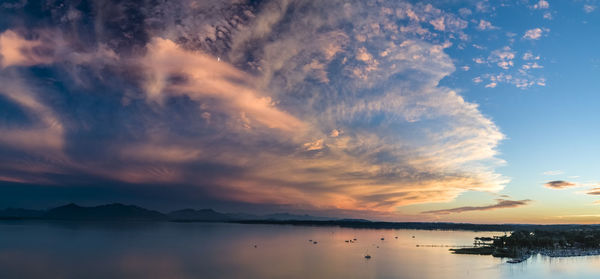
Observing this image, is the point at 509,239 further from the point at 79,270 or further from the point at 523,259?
the point at 79,270

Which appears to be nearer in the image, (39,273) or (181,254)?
(39,273)

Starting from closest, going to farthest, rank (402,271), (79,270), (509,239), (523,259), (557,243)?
(79,270) < (402,271) < (523,259) < (509,239) < (557,243)

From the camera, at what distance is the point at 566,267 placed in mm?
97000

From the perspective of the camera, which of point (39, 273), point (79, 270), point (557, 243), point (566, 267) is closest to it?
point (39, 273)

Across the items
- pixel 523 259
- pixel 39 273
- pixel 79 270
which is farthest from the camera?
pixel 523 259

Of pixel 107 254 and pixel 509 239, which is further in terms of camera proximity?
pixel 509 239

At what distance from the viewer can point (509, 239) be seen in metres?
134

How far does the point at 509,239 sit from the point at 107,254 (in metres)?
138

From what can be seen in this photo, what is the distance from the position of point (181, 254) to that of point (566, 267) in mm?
110561

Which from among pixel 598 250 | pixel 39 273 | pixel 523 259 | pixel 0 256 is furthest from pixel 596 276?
pixel 0 256

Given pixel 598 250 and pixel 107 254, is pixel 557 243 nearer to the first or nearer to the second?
pixel 598 250

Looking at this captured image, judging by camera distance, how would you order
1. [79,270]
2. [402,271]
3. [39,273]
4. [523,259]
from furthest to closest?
1. [523,259]
2. [402,271]
3. [79,270]
4. [39,273]

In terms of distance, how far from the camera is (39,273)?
74.8 metres

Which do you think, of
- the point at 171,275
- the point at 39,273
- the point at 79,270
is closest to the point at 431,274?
the point at 171,275
